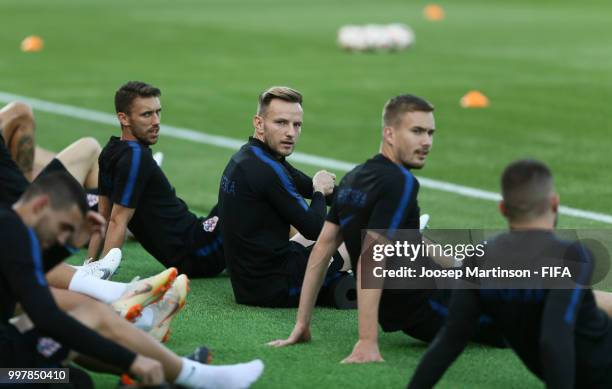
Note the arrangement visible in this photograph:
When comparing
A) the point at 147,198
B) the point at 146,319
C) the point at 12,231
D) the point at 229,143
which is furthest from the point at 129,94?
the point at 229,143

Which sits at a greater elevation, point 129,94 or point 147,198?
point 129,94

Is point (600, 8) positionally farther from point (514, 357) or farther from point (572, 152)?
point (514, 357)

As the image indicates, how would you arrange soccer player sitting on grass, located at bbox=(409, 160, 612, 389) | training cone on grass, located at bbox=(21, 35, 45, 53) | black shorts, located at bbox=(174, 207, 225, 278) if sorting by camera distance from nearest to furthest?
soccer player sitting on grass, located at bbox=(409, 160, 612, 389)
black shorts, located at bbox=(174, 207, 225, 278)
training cone on grass, located at bbox=(21, 35, 45, 53)

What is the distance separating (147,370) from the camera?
5.46m

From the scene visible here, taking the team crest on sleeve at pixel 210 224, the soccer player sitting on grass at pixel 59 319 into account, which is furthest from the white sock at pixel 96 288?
the team crest on sleeve at pixel 210 224

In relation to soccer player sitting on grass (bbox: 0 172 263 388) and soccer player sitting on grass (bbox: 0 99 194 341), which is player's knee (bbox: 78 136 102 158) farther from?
soccer player sitting on grass (bbox: 0 172 263 388)

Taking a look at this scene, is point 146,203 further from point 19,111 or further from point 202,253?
point 19,111

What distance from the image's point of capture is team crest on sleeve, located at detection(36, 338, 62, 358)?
5758 millimetres

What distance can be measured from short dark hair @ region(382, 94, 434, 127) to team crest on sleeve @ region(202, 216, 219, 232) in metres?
2.58

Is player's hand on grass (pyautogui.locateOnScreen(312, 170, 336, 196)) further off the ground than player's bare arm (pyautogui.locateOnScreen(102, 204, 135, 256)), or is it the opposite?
player's hand on grass (pyautogui.locateOnScreen(312, 170, 336, 196))

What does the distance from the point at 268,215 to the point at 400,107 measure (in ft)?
5.40

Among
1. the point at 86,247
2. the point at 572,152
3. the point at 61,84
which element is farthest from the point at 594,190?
the point at 61,84

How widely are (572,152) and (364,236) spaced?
8.00 meters

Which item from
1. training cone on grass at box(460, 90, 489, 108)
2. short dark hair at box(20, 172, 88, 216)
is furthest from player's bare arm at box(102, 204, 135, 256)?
training cone on grass at box(460, 90, 489, 108)
